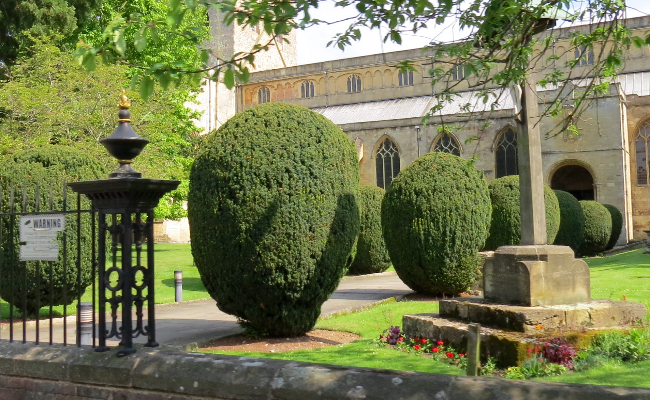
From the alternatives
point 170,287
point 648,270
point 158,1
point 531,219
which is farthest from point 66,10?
point 648,270

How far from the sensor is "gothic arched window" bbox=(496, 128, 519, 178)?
31.1 m

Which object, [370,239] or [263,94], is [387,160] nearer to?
[263,94]

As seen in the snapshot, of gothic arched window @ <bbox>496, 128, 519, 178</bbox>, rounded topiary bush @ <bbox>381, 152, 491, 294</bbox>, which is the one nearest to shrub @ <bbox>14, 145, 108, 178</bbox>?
rounded topiary bush @ <bbox>381, 152, 491, 294</bbox>

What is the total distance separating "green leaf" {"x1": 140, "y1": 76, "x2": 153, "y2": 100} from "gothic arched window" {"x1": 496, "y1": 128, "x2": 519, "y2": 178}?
1153 inches

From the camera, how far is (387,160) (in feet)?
114

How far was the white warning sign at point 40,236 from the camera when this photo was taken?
15.7ft

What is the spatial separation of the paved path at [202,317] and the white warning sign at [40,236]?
2.39 meters

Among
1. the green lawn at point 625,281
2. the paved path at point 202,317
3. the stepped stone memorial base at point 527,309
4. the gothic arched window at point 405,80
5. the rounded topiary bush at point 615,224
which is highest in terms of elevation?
the gothic arched window at point 405,80

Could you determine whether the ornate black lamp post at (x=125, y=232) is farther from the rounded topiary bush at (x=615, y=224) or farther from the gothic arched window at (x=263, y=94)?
the gothic arched window at (x=263, y=94)

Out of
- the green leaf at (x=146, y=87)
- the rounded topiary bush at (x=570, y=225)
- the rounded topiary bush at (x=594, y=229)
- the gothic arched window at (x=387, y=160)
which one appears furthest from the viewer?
the gothic arched window at (x=387, y=160)

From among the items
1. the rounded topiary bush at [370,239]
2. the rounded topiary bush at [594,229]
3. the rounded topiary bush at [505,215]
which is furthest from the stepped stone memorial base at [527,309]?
the rounded topiary bush at [594,229]

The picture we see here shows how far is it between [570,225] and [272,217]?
17550 mm

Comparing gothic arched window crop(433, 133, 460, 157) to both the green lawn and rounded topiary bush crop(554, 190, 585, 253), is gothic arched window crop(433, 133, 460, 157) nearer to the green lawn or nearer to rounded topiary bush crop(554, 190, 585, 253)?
rounded topiary bush crop(554, 190, 585, 253)

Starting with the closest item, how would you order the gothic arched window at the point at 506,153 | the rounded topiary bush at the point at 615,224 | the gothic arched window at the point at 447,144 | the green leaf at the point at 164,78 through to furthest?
the green leaf at the point at 164,78 < the rounded topiary bush at the point at 615,224 < the gothic arched window at the point at 506,153 < the gothic arched window at the point at 447,144
